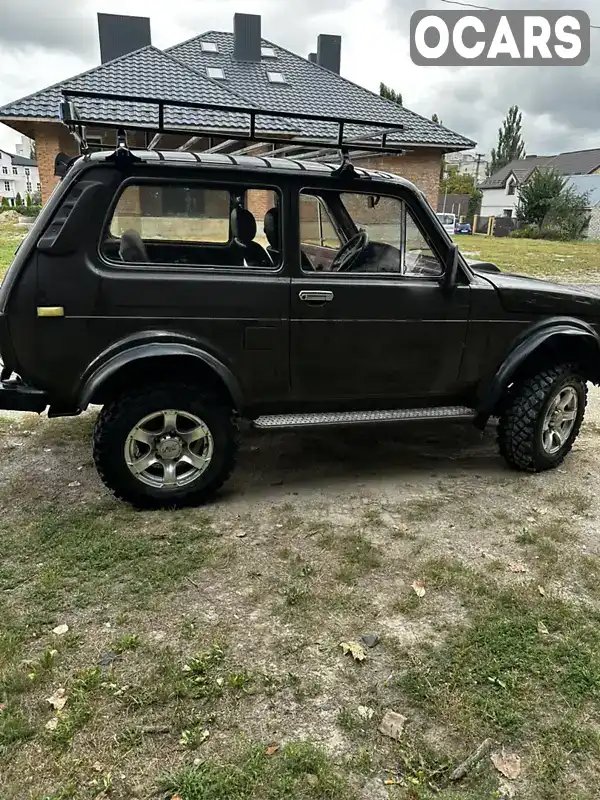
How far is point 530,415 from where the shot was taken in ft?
13.8

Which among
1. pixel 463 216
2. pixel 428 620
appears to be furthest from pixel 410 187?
pixel 463 216

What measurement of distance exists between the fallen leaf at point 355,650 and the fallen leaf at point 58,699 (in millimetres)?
1114

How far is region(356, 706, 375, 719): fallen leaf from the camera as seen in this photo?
2.27m

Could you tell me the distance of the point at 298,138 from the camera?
3885 millimetres

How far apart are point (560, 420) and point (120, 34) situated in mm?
23319

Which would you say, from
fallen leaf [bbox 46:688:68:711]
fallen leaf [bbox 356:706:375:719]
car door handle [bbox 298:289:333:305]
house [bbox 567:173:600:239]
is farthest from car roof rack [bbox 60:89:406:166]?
house [bbox 567:173:600:239]

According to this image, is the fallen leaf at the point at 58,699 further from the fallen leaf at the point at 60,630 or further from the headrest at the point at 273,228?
the headrest at the point at 273,228

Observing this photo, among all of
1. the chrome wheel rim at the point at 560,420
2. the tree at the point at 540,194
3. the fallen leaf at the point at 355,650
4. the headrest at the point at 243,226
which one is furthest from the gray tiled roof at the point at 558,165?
the fallen leaf at the point at 355,650

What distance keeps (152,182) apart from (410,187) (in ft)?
5.21

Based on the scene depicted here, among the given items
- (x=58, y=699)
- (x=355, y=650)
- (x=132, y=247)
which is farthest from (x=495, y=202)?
(x=58, y=699)

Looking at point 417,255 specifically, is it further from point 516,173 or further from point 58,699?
point 516,173

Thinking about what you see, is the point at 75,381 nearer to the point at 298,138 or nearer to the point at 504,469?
the point at 298,138

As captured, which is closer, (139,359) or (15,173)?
(139,359)

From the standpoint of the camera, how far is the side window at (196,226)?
3416mm
